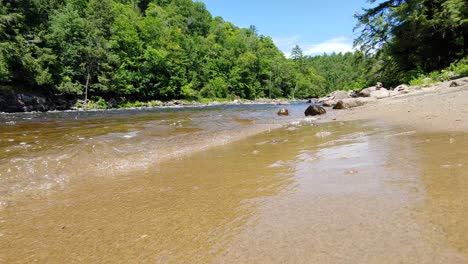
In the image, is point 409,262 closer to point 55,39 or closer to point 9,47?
point 9,47

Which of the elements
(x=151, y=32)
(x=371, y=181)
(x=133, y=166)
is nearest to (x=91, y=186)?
(x=133, y=166)

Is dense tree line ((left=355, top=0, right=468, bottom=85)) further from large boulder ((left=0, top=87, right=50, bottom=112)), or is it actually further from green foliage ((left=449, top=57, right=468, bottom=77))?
large boulder ((left=0, top=87, right=50, bottom=112))

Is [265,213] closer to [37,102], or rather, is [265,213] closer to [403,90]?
[403,90]

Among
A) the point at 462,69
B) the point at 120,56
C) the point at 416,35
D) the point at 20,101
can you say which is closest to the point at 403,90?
the point at 462,69

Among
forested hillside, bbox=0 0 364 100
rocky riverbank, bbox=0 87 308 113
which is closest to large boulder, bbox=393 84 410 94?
rocky riverbank, bbox=0 87 308 113

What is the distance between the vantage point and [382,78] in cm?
2977

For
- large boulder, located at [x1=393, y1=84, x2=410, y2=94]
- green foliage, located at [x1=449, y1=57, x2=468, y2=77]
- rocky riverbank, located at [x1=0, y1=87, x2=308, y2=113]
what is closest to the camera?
green foliage, located at [x1=449, y1=57, x2=468, y2=77]

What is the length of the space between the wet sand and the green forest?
1684cm

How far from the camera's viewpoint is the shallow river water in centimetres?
189

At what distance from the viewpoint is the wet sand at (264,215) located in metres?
1.86

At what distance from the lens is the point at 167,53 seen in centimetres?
5269

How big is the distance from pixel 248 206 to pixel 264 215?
0.30m

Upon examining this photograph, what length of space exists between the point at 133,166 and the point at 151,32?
54.7m

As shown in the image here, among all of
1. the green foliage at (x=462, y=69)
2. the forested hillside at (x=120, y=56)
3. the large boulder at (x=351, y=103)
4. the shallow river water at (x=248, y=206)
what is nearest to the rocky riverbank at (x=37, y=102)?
the forested hillside at (x=120, y=56)
